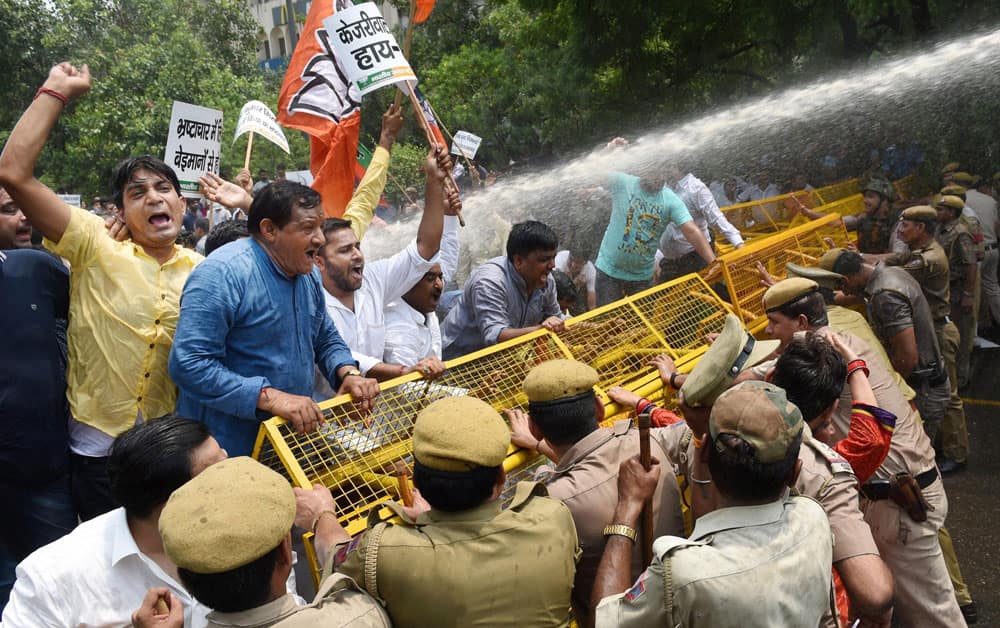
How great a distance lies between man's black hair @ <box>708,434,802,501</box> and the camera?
1.98 metres

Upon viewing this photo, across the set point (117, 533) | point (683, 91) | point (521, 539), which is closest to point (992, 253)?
point (683, 91)

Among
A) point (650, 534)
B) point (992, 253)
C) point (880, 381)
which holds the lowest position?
point (992, 253)

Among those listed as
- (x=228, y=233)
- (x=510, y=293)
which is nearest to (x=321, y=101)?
(x=228, y=233)

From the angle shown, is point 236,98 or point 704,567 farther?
point 236,98

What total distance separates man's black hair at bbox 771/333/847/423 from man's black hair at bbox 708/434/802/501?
0.82 metres

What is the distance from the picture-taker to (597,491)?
7.95ft

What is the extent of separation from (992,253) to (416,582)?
9.08 m

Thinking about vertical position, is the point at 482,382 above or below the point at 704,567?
above

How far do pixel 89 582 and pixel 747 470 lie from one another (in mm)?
1781

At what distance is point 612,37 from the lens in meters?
12.6

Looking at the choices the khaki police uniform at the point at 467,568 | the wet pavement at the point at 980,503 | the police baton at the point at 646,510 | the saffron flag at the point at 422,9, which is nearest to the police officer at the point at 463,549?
the khaki police uniform at the point at 467,568

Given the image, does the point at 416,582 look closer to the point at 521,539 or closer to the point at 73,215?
the point at 521,539

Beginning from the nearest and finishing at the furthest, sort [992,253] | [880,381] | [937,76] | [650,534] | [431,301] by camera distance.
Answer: [650,534], [880,381], [431,301], [992,253], [937,76]

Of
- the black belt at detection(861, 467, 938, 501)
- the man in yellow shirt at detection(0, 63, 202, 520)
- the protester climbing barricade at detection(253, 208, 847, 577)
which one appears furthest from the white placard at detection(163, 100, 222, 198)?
the black belt at detection(861, 467, 938, 501)
